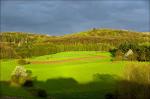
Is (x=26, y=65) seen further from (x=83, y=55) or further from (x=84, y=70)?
(x=83, y=55)

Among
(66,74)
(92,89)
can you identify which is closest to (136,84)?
(92,89)

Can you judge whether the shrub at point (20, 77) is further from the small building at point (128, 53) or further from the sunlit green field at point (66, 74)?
the small building at point (128, 53)

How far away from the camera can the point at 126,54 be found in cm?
8388

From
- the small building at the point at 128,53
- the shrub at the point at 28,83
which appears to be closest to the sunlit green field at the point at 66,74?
the shrub at the point at 28,83

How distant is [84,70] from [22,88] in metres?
14.8

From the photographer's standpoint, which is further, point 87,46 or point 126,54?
point 87,46

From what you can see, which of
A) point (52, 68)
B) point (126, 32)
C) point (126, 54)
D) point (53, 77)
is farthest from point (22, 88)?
point (126, 32)

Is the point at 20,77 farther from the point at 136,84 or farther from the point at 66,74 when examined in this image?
the point at 136,84

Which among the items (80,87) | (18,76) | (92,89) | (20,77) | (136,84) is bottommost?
(92,89)

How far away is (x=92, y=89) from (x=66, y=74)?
1038cm

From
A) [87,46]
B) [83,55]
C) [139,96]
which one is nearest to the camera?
[139,96]

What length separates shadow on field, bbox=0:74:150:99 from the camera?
43103mm

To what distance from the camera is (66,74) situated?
227 ft

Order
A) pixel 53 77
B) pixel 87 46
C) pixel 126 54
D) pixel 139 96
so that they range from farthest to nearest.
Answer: pixel 87 46, pixel 126 54, pixel 53 77, pixel 139 96
